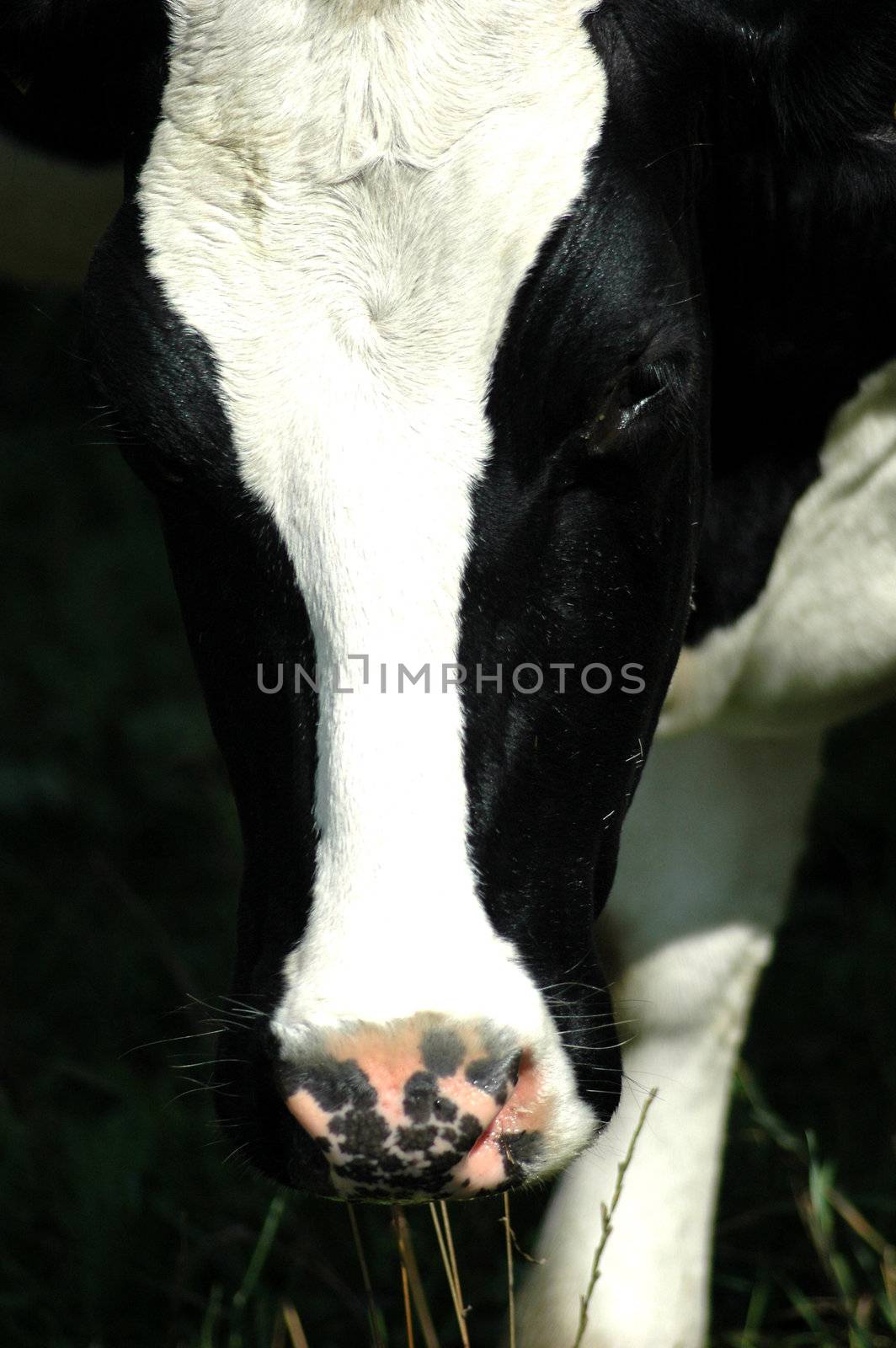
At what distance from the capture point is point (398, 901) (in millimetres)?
1769

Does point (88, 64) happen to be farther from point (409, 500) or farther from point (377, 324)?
point (409, 500)

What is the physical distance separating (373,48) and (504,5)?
16 cm

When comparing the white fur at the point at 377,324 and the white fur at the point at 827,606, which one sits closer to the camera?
the white fur at the point at 377,324

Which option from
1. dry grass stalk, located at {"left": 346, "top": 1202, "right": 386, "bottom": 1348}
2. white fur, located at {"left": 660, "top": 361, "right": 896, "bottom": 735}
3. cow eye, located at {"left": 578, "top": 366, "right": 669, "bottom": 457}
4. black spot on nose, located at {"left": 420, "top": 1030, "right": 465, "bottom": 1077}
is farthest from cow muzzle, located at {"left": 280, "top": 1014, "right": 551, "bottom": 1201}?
white fur, located at {"left": 660, "top": 361, "right": 896, "bottom": 735}

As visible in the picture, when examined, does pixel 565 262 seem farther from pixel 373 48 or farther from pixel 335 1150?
pixel 335 1150

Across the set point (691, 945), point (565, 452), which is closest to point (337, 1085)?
point (565, 452)

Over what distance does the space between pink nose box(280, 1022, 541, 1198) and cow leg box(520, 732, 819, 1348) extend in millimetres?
1192

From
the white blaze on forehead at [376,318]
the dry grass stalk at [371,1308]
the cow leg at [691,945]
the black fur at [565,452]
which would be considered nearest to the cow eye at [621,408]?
the black fur at [565,452]

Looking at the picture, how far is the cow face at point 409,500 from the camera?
5.85 ft

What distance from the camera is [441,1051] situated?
5.67 feet

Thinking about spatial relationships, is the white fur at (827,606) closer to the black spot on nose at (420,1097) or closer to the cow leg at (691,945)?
the cow leg at (691,945)

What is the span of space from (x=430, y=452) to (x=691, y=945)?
1.50 m

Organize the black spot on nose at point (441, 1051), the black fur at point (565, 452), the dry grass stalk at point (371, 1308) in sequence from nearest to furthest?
the black spot on nose at point (441, 1051) → the black fur at point (565, 452) → the dry grass stalk at point (371, 1308)

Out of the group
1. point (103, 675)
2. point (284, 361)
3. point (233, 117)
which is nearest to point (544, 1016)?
point (284, 361)
